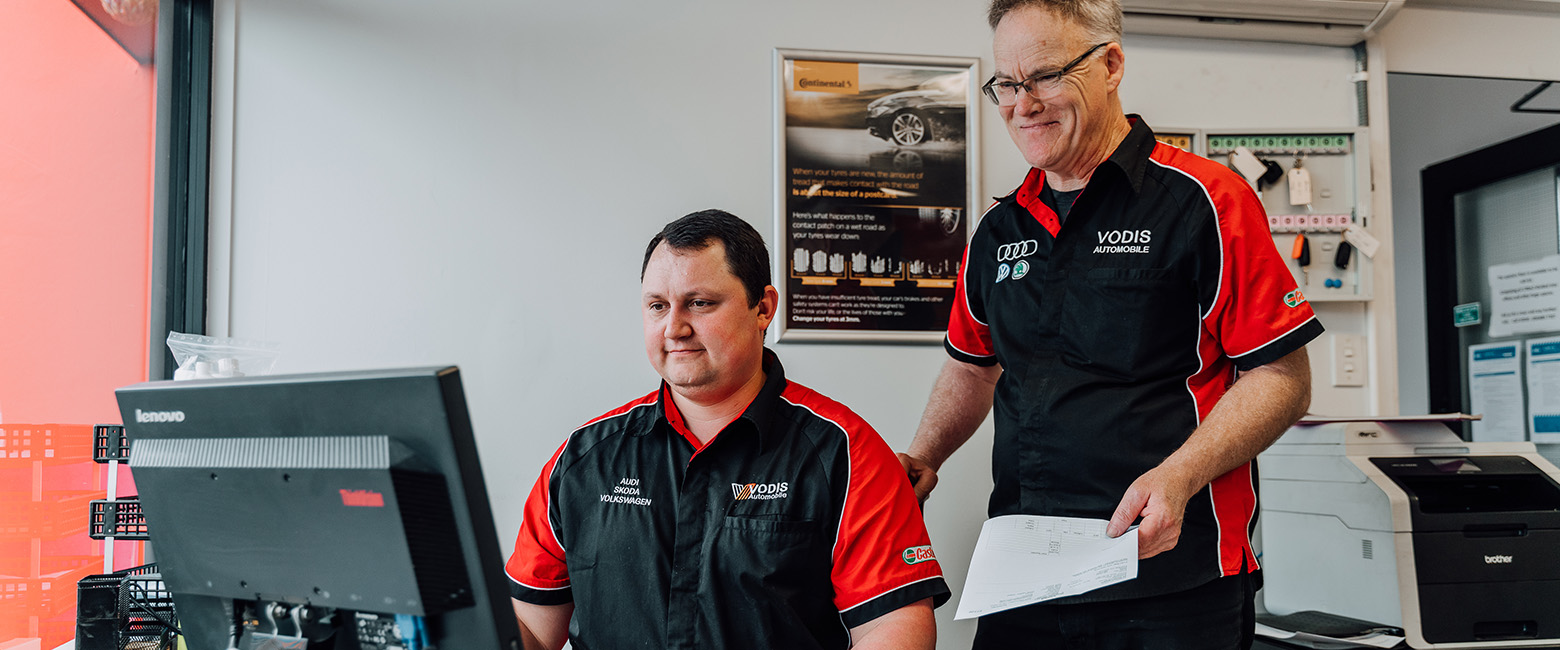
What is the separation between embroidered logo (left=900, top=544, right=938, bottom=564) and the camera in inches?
52.3

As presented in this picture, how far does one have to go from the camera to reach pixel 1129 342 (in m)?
1.38

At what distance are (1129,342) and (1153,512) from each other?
11.9 inches

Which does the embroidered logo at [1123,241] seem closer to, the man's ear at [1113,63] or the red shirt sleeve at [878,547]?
the man's ear at [1113,63]

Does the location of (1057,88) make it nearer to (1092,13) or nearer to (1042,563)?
(1092,13)

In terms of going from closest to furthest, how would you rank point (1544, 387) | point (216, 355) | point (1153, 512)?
point (1153, 512) → point (216, 355) → point (1544, 387)

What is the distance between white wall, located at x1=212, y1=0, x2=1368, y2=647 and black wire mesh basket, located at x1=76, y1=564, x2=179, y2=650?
Answer: 71 cm

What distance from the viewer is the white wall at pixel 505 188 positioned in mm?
2242

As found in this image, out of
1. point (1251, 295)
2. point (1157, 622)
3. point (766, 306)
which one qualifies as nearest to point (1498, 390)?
point (1251, 295)

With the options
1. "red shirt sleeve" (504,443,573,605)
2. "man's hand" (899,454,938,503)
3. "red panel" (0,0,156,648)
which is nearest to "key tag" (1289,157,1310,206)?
"man's hand" (899,454,938,503)

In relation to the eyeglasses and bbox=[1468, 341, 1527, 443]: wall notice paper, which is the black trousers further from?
bbox=[1468, 341, 1527, 443]: wall notice paper

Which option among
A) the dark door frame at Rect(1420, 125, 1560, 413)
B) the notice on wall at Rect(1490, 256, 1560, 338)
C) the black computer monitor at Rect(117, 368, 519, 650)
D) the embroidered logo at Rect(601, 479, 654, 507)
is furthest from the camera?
the dark door frame at Rect(1420, 125, 1560, 413)

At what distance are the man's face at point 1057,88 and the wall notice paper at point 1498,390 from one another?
264 centimetres

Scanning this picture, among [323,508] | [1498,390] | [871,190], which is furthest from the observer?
[1498,390]

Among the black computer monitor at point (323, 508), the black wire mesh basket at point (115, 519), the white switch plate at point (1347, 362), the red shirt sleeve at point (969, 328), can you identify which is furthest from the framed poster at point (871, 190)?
the black computer monitor at point (323, 508)
